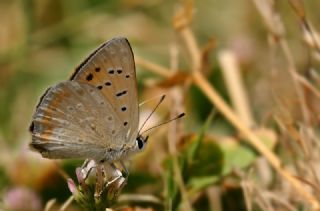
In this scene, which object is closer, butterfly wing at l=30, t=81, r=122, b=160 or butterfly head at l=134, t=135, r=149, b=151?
butterfly wing at l=30, t=81, r=122, b=160

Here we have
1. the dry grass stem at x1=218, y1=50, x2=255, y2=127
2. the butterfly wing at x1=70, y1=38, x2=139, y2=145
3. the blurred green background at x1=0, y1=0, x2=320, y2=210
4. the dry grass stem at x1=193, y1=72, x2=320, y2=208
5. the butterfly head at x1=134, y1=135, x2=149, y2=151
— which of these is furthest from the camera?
the dry grass stem at x1=218, y1=50, x2=255, y2=127

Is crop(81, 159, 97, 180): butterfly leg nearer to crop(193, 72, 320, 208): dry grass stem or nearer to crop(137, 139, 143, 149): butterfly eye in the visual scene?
crop(137, 139, 143, 149): butterfly eye

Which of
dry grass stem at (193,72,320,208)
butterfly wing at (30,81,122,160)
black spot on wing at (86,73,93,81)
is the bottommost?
dry grass stem at (193,72,320,208)

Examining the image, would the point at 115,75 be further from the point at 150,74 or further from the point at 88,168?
the point at 150,74

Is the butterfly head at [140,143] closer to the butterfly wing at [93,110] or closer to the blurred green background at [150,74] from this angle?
the butterfly wing at [93,110]

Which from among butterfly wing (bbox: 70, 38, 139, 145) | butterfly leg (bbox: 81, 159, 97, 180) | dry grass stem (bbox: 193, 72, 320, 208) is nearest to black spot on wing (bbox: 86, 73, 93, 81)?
butterfly wing (bbox: 70, 38, 139, 145)

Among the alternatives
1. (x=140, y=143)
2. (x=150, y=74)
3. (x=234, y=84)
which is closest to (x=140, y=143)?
(x=140, y=143)

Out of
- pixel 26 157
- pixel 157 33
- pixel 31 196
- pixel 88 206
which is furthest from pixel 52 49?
pixel 88 206
